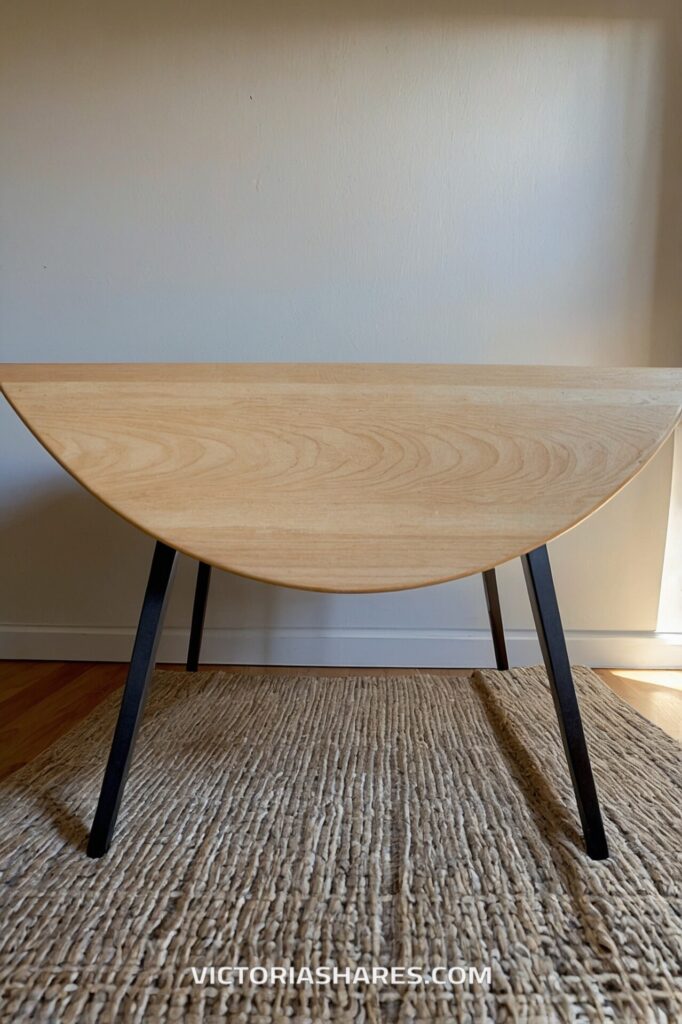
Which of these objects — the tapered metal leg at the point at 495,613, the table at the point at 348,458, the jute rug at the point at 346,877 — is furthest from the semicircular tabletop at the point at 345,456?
the tapered metal leg at the point at 495,613

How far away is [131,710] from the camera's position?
73 cm

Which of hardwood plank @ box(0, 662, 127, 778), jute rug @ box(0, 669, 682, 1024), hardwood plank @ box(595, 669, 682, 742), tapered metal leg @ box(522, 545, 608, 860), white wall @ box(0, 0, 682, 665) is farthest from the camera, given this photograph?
white wall @ box(0, 0, 682, 665)

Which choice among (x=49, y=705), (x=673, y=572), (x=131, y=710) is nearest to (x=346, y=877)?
(x=131, y=710)

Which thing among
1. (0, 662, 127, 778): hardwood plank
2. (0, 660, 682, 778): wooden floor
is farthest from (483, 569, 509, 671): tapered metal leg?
(0, 662, 127, 778): hardwood plank

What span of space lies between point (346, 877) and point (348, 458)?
0.45 m

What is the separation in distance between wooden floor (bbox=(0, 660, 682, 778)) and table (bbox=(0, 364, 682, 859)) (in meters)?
0.52

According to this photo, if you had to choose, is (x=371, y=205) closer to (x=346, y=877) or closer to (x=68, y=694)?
(x=68, y=694)

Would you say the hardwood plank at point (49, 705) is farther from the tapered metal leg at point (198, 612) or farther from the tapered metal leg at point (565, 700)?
the tapered metal leg at point (565, 700)

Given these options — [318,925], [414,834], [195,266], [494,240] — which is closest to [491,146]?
[494,240]

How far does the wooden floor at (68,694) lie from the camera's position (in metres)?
1.11

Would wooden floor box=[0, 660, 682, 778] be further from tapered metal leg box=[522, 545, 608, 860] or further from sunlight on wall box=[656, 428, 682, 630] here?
tapered metal leg box=[522, 545, 608, 860]

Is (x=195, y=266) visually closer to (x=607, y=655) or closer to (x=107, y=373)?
(x=107, y=373)

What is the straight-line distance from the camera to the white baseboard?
1.56m

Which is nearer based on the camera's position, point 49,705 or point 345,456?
point 345,456
